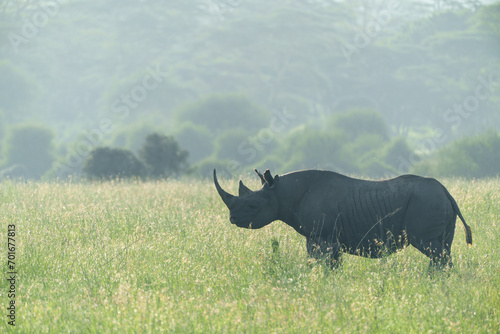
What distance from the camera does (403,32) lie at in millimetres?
69812

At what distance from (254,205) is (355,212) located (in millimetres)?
1124

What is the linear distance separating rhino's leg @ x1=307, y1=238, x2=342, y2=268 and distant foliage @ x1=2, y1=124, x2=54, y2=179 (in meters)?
47.4

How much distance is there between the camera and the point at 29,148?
51.4 metres

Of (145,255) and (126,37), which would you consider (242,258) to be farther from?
(126,37)

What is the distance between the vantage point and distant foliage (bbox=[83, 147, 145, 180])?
23.0 metres

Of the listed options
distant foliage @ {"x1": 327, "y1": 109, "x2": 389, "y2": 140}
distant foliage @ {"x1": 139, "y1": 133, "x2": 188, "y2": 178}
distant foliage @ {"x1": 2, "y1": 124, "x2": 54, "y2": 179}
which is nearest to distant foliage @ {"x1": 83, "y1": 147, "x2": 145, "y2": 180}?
distant foliage @ {"x1": 139, "y1": 133, "x2": 188, "y2": 178}

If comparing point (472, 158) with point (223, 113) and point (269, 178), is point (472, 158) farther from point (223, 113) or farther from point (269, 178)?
point (223, 113)

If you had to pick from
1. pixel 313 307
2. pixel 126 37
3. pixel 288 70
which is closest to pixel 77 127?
pixel 126 37

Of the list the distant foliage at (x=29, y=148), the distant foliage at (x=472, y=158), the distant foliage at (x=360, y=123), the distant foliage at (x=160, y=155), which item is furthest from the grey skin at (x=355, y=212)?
the distant foliage at (x=29, y=148)

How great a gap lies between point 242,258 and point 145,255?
44.6 inches

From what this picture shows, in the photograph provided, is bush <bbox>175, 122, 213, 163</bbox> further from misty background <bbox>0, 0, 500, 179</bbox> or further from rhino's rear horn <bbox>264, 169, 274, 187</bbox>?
rhino's rear horn <bbox>264, 169, 274, 187</bbox>

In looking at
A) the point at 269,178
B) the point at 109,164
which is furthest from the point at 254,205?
the point at 109,164

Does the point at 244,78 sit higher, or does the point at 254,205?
the point at 254,205

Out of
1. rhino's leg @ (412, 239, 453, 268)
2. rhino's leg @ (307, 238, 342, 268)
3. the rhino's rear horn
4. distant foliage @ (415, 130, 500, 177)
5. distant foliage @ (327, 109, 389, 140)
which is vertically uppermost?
the rhino's rear horn
